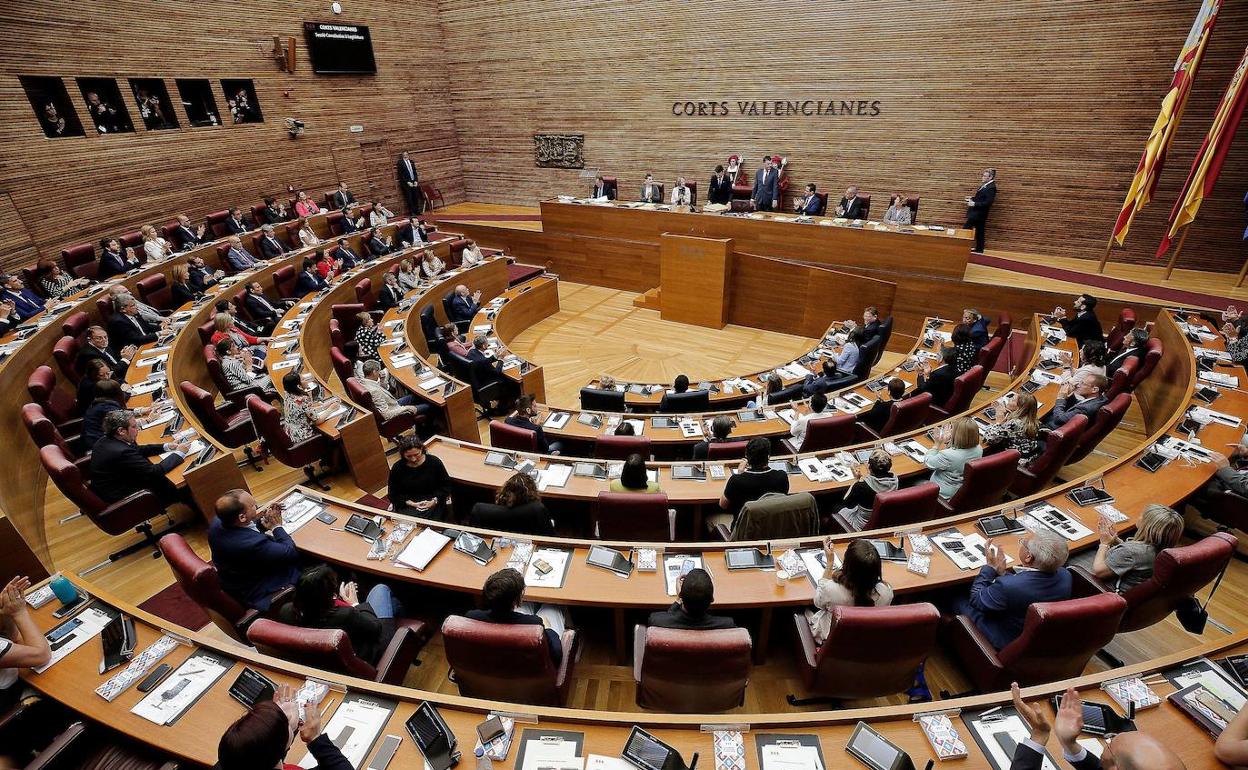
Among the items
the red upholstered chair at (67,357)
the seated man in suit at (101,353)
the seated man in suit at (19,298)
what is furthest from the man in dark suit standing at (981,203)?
the seated man in suit at (19,298)

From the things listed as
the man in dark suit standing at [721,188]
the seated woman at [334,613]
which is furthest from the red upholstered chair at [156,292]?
the man in dark suit standing at [721,188]

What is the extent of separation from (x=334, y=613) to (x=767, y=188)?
1110cm

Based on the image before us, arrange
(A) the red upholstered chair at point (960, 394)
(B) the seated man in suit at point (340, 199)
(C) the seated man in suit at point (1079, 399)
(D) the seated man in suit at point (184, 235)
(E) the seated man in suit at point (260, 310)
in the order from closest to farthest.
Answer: (C) the seated man in suit at point (1079, 399) → (A) the red upholstered chair at point (960, 394) → (E) the seated man in suit at point (260, 310) → (D) the seated man in suit at point (184, 235) → (B) the seated man in suit at point (340, 199)

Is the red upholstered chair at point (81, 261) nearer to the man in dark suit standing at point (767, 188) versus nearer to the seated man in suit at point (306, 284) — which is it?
the seated man in suit at point (306, 284)

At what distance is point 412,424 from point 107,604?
330cm

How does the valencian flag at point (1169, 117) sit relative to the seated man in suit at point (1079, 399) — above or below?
above

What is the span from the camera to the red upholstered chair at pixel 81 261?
9291 millimetres

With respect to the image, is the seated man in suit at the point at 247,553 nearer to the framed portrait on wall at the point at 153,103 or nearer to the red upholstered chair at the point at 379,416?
the red upholstered chair at the point at 379,416

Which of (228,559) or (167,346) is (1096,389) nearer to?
(228,559)

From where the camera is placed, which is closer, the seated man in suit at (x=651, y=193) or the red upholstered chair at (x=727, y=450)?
the red upholstered chair at (x=727, y=450)

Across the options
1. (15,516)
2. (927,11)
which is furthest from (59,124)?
(927,11)

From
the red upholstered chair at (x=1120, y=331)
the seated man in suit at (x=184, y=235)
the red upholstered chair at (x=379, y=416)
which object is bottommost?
the red upholstered chair at (x=379, y=416)

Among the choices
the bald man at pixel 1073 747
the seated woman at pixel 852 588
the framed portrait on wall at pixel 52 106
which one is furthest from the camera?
the framed portrait on wall at pixel 52 106

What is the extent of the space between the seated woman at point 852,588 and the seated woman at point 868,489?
1082mm
